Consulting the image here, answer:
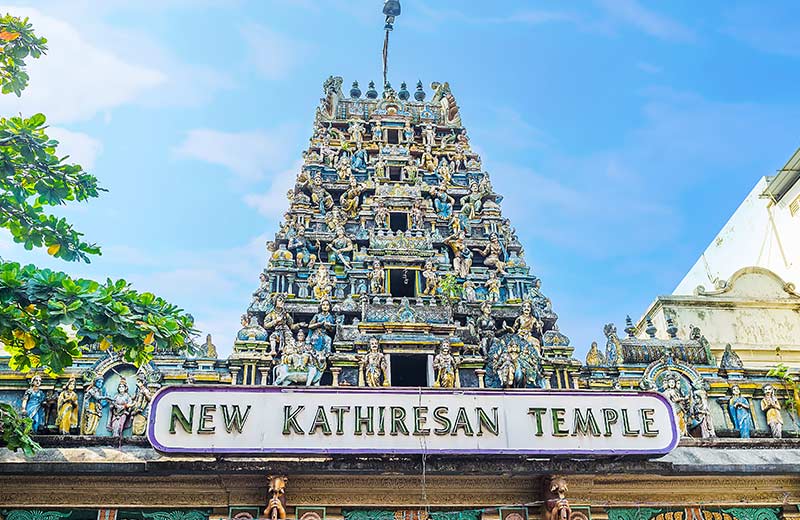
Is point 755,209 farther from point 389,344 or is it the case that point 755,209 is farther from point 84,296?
point 84,296

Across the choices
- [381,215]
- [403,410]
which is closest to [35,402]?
[403,410]

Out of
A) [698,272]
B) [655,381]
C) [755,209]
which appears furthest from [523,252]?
[698,272]

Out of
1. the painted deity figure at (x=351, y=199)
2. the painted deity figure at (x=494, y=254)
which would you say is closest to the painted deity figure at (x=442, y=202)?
the painted deity figure at (x=494, y=254)

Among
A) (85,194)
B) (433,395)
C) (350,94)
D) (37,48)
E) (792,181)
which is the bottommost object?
(433,395)

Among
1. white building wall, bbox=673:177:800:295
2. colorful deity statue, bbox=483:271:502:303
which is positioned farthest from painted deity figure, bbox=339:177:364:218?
white building wall, bbox=673:177:800:295

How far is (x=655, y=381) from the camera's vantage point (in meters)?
17.5

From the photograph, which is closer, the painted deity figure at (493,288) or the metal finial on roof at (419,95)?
the painted deity figure at (493,288)

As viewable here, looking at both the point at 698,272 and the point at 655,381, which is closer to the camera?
the point at 655,381

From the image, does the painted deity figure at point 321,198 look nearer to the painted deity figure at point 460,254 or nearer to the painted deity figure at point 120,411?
the painted deity figure at point 460,254

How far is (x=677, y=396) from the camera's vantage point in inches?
680

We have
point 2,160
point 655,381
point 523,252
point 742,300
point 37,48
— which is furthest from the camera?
point 742,300

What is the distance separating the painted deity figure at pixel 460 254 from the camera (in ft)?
68.3

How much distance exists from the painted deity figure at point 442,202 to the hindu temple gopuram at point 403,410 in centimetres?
→ 23

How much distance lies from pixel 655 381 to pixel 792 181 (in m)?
13.8
